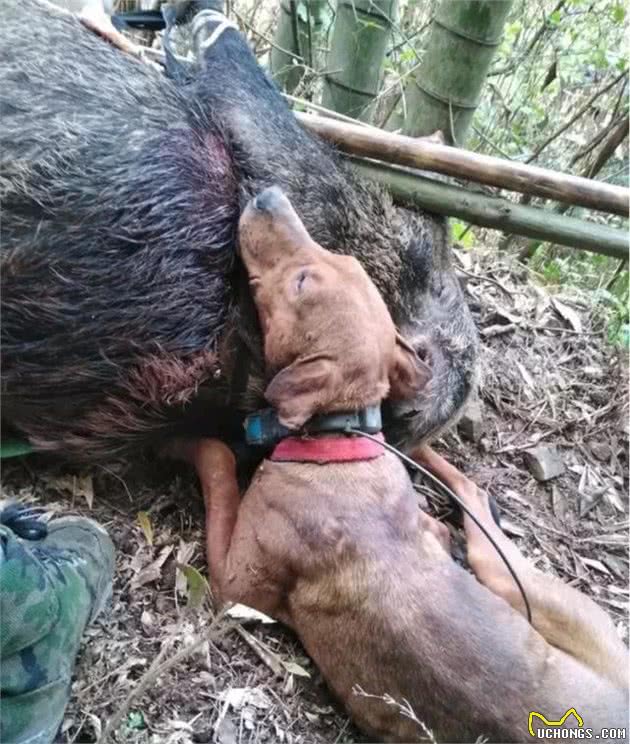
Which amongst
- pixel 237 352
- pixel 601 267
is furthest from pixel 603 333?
pixel 237 352

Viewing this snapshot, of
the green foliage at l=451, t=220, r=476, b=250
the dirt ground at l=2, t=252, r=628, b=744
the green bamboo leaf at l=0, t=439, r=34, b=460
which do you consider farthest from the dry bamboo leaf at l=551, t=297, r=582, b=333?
the green bamboo leaf at l=0, t=439, r=34, b=460

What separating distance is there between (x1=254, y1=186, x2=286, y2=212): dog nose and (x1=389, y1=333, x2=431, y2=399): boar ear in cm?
72

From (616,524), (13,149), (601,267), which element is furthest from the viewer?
(601,267)

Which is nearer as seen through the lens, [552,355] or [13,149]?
[13,149]

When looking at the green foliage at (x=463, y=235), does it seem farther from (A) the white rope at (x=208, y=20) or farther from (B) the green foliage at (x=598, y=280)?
(A) the white rope at (x=208, y=20)

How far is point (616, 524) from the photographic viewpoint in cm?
437

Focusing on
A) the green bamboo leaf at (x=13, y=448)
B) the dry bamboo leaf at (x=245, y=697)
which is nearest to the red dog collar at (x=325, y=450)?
the dry bamboo leaf at (x=245, y=697)

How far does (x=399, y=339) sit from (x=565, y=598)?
1235 mm

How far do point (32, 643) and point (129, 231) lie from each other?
1439mm

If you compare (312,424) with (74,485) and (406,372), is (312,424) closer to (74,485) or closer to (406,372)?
(406,372)

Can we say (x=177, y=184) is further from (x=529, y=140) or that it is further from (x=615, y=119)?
Answer: (x=529, y=140)

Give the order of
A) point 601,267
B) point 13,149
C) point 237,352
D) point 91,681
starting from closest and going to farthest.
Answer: point 91,681, point 13,149, point 237,352, point 601,267

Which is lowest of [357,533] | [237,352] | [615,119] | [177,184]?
[357,533]

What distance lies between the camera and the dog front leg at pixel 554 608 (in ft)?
10.4
